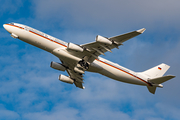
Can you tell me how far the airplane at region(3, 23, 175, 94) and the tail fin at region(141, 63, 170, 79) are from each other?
7.27 feet

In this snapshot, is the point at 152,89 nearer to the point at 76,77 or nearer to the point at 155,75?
the point at 155,75

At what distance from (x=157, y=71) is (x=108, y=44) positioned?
17.7 m

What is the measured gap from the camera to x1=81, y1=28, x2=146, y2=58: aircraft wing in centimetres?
3481

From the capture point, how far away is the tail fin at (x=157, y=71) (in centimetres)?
4808

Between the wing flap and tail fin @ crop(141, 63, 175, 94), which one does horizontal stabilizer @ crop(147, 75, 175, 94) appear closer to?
tail fin @ crop(141, 63, 175, 94)

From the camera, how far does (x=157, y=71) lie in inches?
1924

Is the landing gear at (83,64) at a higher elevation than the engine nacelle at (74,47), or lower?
lower

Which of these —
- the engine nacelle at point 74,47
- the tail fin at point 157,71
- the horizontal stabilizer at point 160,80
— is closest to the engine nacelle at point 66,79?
the engine nacelle at point 74,47

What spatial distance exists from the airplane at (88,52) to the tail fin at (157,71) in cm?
221

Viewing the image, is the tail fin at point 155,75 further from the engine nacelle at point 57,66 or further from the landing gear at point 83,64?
the engine nacelle at point 57,66

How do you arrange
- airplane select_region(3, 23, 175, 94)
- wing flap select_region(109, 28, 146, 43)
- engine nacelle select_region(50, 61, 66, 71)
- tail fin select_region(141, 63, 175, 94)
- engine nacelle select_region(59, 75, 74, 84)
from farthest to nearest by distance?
engine nacelle select_region(59, 75, 74, 84)
engine nacelle select_region(50, 61, 66, 71)
tail fin select_region(141, 63, 175, 94)
airplane select_region(3, 23, 175, 94)
wing flap select_region(109, 28, 146, 43)

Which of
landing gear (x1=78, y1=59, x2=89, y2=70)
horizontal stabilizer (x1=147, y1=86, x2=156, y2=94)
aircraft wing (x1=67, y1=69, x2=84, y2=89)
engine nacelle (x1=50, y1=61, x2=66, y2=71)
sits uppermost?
engine nacelle (x1=50, y1=61, x2=66, y2=71)

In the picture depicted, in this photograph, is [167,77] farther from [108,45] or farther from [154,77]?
[108,45]

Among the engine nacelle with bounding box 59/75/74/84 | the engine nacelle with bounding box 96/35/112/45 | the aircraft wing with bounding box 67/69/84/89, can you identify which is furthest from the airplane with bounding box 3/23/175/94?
the engine nacelle with bounding box 59/75/74/84
